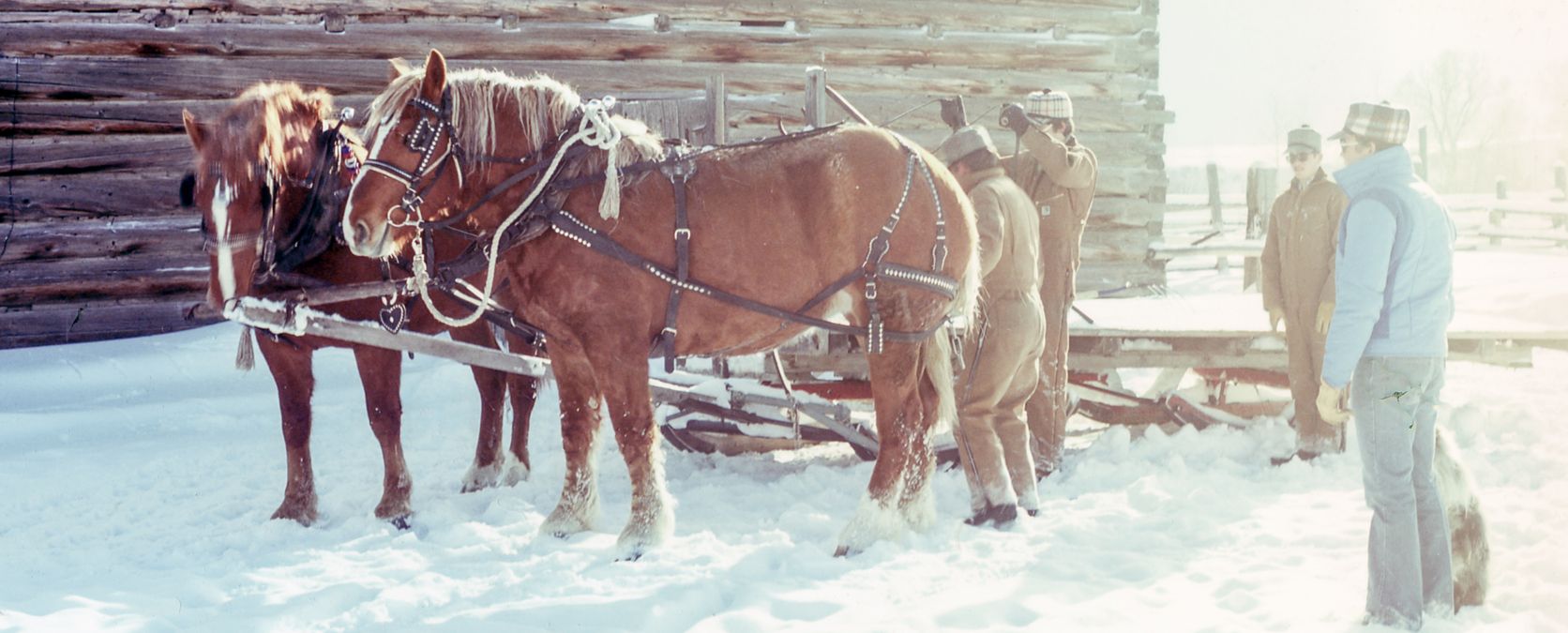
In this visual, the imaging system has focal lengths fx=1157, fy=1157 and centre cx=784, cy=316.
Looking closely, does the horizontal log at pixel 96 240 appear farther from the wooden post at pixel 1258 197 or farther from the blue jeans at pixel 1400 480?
the wooden post at pixel 1258 197

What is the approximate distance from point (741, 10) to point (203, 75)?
3997mm

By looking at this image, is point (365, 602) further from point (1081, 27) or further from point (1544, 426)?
point (1081, 27)

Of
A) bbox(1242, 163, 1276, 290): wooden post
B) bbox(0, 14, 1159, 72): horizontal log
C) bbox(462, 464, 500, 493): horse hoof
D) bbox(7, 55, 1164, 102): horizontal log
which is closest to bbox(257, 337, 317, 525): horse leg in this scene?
bbox(462, 464, 500, 493): horse hoof

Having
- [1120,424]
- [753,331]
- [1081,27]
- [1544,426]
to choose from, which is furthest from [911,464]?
[1081,27]

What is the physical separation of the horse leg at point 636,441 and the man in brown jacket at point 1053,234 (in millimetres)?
2273

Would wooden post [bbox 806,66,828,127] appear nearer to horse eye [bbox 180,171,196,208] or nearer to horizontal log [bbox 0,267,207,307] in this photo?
horse eye [bbox 180,171,196,208]

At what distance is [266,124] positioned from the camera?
4.82 metres

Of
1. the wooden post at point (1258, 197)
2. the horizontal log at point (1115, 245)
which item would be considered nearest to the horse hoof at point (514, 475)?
the horizontal log at point (1115, 245)

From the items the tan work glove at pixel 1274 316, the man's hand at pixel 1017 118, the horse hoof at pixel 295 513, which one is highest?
the man's hand at pixel 1017 118

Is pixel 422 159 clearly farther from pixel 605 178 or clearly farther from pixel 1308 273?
pixel 1308 273

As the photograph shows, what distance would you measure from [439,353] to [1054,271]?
9.98 ft

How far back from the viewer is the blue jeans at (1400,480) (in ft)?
11.3

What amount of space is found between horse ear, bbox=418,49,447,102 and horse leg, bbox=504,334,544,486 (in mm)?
1995

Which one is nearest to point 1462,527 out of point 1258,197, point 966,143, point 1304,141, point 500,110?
point 966,143
